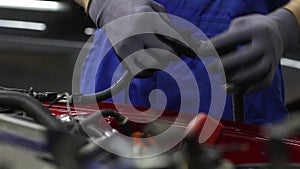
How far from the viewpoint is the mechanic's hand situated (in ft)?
2.36

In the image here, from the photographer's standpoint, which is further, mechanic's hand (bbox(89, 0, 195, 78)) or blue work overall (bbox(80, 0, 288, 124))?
blue work overall (bbox(80, 0, 288, 124))

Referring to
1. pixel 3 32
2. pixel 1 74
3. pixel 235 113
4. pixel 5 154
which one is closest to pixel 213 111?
pixel 235 113

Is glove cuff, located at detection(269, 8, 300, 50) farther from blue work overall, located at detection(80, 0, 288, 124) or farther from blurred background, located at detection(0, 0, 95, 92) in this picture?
blurred background, located at detection(0, 0, 95, 92)

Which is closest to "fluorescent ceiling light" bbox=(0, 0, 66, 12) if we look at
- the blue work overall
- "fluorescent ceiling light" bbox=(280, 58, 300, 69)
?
"fluorescent ceiling light" bbox=(280, 58, 300, 69)

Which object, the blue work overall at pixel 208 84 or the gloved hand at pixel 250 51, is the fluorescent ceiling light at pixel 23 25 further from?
the gloved hand at pixel 250 51

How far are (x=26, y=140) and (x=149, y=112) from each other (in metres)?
0.35

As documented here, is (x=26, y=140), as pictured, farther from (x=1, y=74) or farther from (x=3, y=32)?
(x=3, y=32)

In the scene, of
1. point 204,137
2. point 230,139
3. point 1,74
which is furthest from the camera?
point 1,74

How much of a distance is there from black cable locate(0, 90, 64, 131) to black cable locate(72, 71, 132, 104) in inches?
10.4

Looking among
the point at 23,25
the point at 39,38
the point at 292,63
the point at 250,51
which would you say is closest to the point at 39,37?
the point at 39,38

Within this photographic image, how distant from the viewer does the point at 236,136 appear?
0.72 meters

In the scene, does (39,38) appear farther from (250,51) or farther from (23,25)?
(250,51)

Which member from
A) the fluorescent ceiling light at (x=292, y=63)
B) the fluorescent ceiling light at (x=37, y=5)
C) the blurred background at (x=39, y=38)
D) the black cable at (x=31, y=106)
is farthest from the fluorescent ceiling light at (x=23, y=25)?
the black cable at (x=31, y=106)

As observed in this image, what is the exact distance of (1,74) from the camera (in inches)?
130
